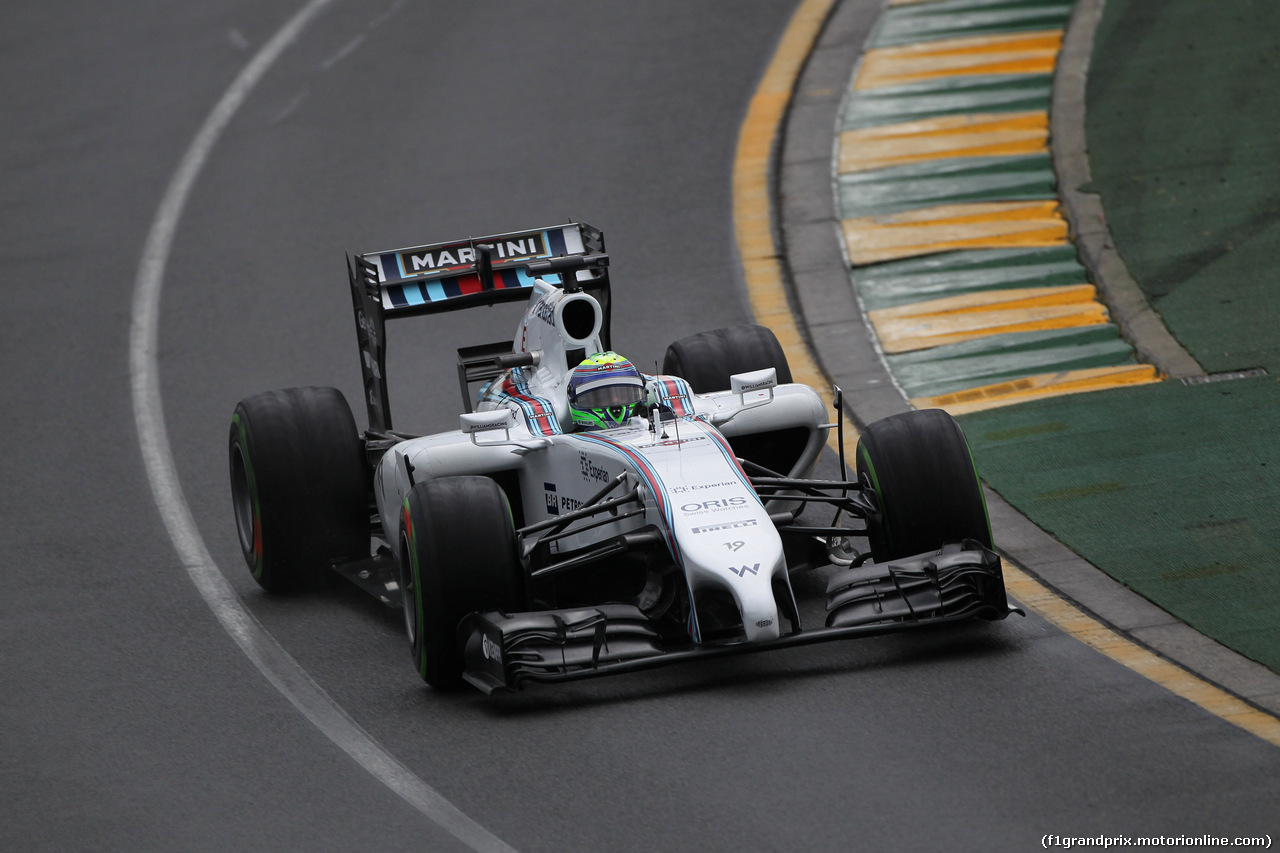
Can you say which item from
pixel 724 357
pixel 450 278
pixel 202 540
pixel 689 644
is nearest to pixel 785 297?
pixel 724 357

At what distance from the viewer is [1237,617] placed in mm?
9195

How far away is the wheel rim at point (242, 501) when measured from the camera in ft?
36.8

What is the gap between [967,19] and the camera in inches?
837

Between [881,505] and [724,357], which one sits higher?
[724,357]

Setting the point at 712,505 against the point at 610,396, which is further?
the point at 610,396

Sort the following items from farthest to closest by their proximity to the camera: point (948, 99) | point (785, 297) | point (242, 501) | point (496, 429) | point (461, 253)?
1. point (948, 99)
2. point (785, 297)
3. point (461, 253)
4. point (242, 501)
5. point (496, 429)

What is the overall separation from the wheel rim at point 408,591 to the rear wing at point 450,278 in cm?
202

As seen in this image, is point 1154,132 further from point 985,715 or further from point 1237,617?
point 985,715

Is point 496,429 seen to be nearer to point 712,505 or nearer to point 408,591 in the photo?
point 408,591

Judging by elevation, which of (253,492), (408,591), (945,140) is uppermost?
(945,140)

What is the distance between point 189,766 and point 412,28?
691 inches

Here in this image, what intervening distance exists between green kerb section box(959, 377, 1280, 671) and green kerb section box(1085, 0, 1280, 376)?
105cm

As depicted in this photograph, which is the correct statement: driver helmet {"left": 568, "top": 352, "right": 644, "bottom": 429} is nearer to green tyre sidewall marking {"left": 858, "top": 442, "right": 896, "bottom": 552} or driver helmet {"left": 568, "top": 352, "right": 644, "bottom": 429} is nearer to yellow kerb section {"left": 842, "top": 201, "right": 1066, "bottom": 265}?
green tyre sidewall marking {"left": 858, "top": 442, "right": 896, "bottom": 552}

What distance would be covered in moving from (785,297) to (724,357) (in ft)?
13.9
